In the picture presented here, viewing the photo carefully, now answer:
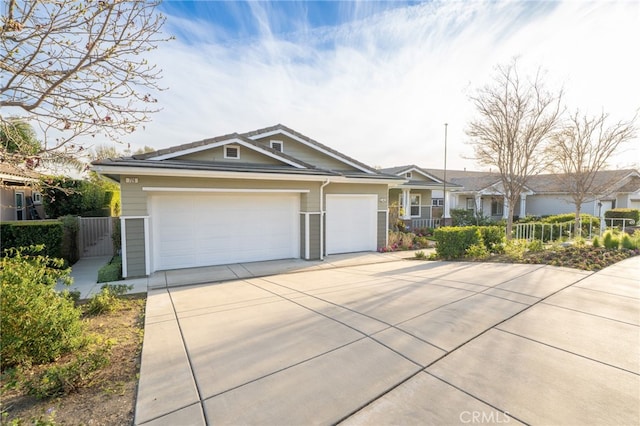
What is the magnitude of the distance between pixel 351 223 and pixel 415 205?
10.5 meters

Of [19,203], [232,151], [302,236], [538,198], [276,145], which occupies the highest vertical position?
[276,145]

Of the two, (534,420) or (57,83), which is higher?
(57,83)

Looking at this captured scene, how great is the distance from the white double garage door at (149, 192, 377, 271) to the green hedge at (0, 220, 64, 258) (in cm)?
363

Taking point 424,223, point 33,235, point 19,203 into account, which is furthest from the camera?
point 424,223

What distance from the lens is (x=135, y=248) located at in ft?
25.9

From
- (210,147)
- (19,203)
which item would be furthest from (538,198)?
(19,203)

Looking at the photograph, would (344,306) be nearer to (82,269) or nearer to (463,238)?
(463,238)

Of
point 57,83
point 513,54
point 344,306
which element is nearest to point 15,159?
point 57,83

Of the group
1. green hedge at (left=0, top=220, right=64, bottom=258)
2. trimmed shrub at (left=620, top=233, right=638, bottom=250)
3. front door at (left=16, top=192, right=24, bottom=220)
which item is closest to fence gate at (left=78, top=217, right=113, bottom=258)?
green hedge at (left=0, top=220, right=64, bottom=258)

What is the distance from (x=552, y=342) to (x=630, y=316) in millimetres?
2034

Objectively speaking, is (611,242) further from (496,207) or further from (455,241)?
(496,207)

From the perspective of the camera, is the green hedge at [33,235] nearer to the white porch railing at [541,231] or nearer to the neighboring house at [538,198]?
the white porch railing at [541,231]

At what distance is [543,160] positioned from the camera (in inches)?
464

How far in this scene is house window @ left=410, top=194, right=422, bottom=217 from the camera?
68.8ft
